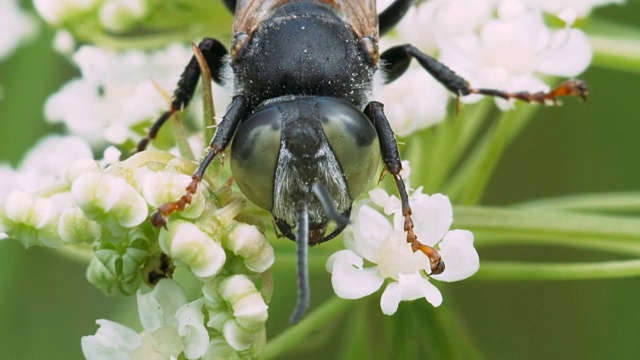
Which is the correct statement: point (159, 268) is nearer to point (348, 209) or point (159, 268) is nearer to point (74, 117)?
point (348, 209)

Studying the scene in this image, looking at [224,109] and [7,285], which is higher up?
[224,109]

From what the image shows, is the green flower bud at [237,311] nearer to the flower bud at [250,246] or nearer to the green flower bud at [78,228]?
the flower bud at [250,246]

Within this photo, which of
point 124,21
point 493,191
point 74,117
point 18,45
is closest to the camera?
Result: point 124,21

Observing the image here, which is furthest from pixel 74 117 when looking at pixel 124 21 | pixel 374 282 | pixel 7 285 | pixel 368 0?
pixel 374 282

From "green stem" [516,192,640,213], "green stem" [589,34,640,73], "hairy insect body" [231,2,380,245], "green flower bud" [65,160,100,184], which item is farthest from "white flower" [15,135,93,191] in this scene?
"green stem" [589,34,640,73]

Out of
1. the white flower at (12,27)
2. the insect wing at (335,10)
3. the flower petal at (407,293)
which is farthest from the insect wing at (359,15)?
the white flower at (12,27)

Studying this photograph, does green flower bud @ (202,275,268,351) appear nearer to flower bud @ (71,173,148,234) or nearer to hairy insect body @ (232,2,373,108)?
flower bud @ (71,173,148,234)
